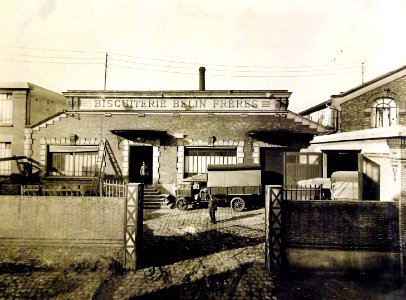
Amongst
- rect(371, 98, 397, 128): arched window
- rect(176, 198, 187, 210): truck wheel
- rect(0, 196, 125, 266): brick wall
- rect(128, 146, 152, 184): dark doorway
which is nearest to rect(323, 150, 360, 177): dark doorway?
rect(371, 98, 397, 128): arched window

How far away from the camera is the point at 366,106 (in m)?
18.7

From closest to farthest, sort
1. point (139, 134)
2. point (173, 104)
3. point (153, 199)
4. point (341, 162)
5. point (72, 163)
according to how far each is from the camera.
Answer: point (153, 199) < point (341, 162) < point (139, 134) < point (72, 163) < point (173, 104)

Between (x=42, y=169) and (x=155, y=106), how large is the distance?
26.4 feet

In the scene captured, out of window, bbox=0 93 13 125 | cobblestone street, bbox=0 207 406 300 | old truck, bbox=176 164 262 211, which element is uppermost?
window, bbox=0 93 13 125

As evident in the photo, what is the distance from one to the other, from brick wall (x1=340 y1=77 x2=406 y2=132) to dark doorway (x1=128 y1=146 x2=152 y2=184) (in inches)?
560

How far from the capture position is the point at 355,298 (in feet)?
22.6

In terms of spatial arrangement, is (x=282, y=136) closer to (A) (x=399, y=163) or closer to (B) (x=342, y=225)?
(A) (x=399, y=163)

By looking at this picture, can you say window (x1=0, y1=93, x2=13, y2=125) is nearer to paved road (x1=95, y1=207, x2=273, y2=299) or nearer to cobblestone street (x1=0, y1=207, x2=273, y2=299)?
paved road (x1=95, y1=207, x2=273, y2=299)

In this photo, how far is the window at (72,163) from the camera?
1656cm

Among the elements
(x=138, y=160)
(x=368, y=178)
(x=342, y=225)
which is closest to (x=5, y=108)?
(x=138, y=160)

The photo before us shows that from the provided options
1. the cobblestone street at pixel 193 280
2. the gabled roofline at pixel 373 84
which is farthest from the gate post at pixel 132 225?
the gabled roofline at pixel 373 84

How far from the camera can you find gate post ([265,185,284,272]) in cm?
822

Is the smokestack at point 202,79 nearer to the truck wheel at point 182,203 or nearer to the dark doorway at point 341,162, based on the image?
the truck wheel at point 182,203

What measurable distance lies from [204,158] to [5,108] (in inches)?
533
